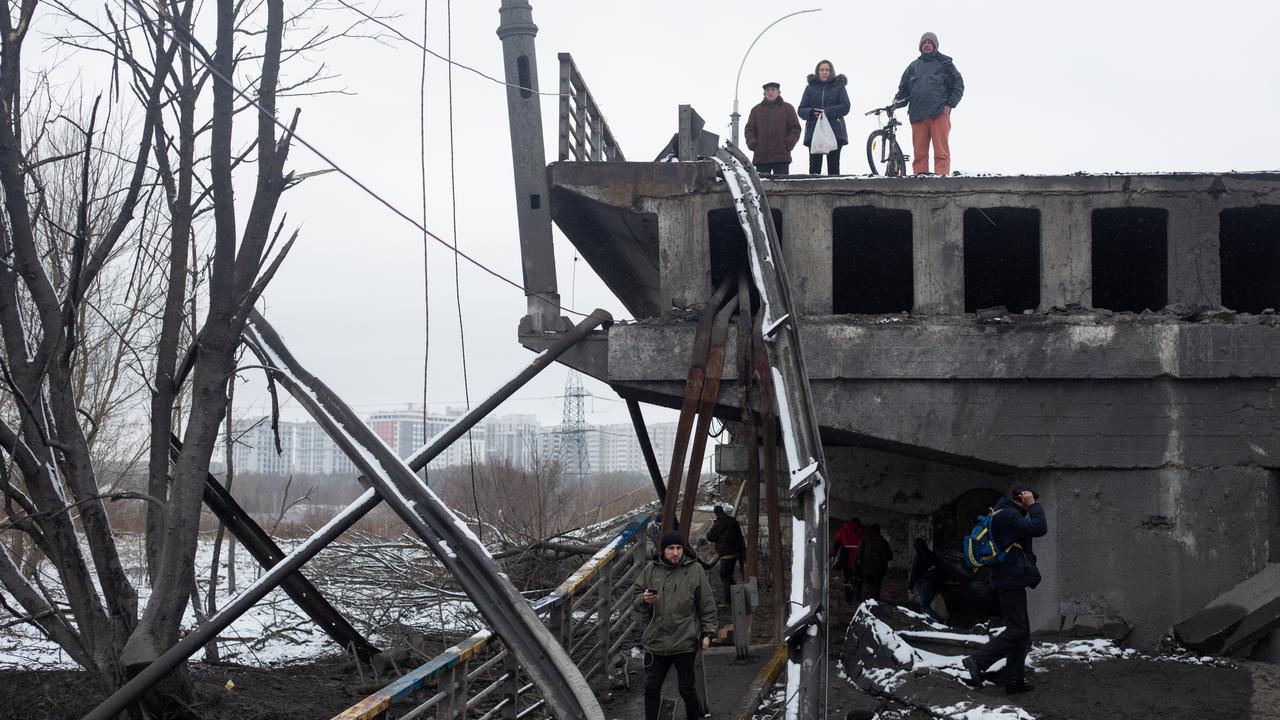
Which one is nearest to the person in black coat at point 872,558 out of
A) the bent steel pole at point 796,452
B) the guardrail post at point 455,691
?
the bent steel pole at point 796,452

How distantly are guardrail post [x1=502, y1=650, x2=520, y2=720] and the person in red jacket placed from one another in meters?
7.64

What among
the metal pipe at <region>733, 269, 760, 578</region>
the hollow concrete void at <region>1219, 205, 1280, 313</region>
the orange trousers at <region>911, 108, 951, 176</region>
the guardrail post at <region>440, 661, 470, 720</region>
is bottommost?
the guardrail post at <region>440, 661, 470, 720</region>

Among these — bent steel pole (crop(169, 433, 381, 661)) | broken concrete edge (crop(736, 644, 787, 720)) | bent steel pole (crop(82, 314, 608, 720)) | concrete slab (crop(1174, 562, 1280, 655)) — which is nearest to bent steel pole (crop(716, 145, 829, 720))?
broken concrete edge (crop(736, 644, 787, 720))

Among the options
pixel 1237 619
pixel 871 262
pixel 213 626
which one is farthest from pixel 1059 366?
pixel 213 626

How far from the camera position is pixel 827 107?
13.1 m

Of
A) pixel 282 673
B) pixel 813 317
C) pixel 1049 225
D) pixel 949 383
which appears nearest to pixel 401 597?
pixel 282 673

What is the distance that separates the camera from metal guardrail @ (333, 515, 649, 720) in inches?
214

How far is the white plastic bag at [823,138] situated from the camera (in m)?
12.9

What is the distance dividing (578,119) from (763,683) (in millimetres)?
6614

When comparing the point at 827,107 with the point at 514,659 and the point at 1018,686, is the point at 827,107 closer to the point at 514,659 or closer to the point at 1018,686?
the point at 1018,686

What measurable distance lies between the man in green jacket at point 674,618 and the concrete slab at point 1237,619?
16.5ft

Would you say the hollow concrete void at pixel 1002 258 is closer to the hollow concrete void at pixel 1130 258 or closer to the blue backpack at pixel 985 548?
the hollow concrete void at pixel 1130 258

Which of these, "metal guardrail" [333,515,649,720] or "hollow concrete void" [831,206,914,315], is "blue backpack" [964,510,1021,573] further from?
"hollow concrete void" [831,206,914,315]

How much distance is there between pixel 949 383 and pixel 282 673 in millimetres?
6885
